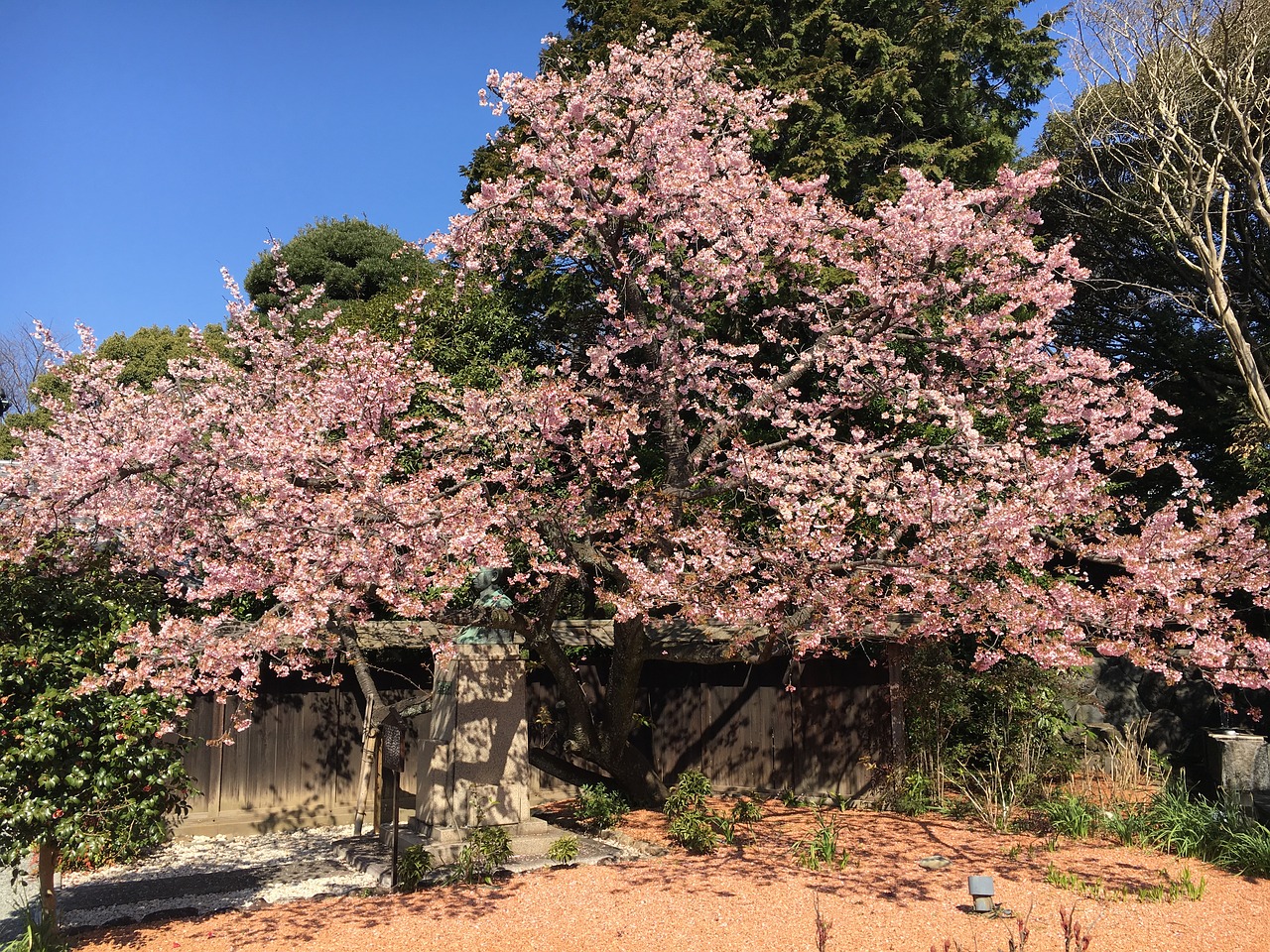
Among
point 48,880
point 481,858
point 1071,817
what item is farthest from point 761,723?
point 48,880

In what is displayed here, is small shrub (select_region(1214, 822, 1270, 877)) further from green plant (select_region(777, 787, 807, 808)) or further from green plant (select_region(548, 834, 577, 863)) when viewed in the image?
green plant (select_region(548, 834, 577, 863))

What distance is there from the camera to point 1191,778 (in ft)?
38.2

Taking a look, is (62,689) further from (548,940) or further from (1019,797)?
(1019,797)

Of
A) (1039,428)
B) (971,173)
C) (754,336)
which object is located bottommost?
(1039,428)

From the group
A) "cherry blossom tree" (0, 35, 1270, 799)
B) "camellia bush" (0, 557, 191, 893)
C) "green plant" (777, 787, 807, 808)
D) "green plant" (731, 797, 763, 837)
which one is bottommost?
"green plant" (777, 787, 807, 808)

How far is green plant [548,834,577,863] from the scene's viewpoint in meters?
8.60

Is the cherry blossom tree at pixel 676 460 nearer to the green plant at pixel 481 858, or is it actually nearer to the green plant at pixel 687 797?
the green plant at pixel 687 797

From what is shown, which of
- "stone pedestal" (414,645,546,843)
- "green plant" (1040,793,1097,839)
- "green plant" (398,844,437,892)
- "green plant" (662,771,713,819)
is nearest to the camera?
"green plant" (398,844,437,892)

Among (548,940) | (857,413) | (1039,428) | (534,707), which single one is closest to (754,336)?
(857,413)

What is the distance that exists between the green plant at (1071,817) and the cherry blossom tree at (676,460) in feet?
5.92

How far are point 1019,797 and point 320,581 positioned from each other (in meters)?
8.15

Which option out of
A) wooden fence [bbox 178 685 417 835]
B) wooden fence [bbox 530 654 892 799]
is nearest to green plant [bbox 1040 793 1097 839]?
wooden fence [bbox 530 654 892 799]

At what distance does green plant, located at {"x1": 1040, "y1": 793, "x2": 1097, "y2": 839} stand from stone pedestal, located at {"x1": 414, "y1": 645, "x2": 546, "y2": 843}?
545 cm

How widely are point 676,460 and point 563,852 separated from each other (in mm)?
4483
